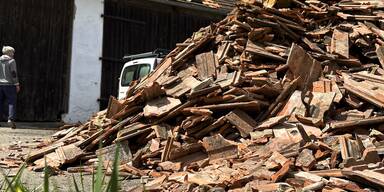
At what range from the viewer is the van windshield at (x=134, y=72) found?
12836mm

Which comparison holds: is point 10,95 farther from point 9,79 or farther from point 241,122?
point 241,122

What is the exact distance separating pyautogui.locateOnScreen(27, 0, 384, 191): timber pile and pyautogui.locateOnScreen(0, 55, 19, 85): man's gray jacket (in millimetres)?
3431

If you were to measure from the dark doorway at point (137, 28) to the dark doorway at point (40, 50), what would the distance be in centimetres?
121

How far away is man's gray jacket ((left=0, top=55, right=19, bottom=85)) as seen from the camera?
1186 cm

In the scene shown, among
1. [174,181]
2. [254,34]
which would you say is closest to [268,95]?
[254,34]

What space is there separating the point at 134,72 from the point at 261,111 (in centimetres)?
619

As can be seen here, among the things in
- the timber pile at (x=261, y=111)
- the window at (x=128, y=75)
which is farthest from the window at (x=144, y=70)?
the timber pile at (x=261, y=111)

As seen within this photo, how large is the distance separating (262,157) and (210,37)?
307 centimetres

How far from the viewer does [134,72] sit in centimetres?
1324

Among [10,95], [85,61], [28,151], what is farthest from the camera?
[85,61]

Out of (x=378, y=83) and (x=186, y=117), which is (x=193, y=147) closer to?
(x=186, y=117)

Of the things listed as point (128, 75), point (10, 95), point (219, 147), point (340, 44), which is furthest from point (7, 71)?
point (340, 44)

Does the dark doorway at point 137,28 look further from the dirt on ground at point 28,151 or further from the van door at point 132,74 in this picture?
the dirt on ground at point 28,151

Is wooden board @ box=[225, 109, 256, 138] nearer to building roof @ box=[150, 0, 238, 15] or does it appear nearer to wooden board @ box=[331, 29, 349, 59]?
wooden board @ box=[331, 29, 349, 59]
